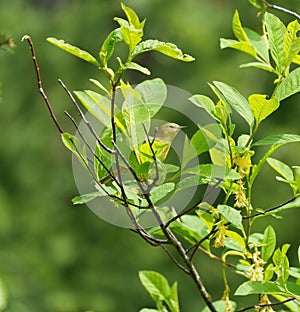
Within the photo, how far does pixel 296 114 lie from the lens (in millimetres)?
3539

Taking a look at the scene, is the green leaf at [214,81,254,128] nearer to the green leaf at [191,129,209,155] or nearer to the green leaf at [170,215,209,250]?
the green leaf at [191,129,209,155]

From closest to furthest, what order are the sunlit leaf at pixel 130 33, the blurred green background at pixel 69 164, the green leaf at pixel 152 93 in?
the sunlit leaf at pixel 130 33, the green leaf at pixel 152 93, the blurred green background at pixel 69 164

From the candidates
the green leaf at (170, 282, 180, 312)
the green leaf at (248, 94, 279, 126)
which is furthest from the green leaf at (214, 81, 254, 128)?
the green leaf at (170, 282, 180, 312)

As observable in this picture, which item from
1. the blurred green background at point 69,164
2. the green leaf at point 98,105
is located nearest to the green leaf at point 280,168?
the green leaf at point 98,105

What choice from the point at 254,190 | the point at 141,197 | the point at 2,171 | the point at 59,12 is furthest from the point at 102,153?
the point at 59,12

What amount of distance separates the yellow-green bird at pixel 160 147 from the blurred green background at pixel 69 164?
9.10ft

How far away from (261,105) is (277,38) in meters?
0.07

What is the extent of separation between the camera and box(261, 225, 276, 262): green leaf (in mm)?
725

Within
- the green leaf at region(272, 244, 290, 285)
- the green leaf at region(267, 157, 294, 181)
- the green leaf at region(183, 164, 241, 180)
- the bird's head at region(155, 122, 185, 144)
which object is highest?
the bird's head at region(155, 122, 185, 144)

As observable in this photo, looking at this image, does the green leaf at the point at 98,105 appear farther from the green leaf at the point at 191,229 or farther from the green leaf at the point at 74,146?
the green leaf at the point at 191,229

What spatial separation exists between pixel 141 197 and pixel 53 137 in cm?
337

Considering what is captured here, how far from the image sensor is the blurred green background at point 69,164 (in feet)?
11.5

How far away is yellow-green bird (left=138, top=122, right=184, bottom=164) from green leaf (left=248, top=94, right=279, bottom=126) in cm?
8

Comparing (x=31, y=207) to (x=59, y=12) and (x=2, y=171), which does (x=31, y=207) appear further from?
(x=59, y=12)
